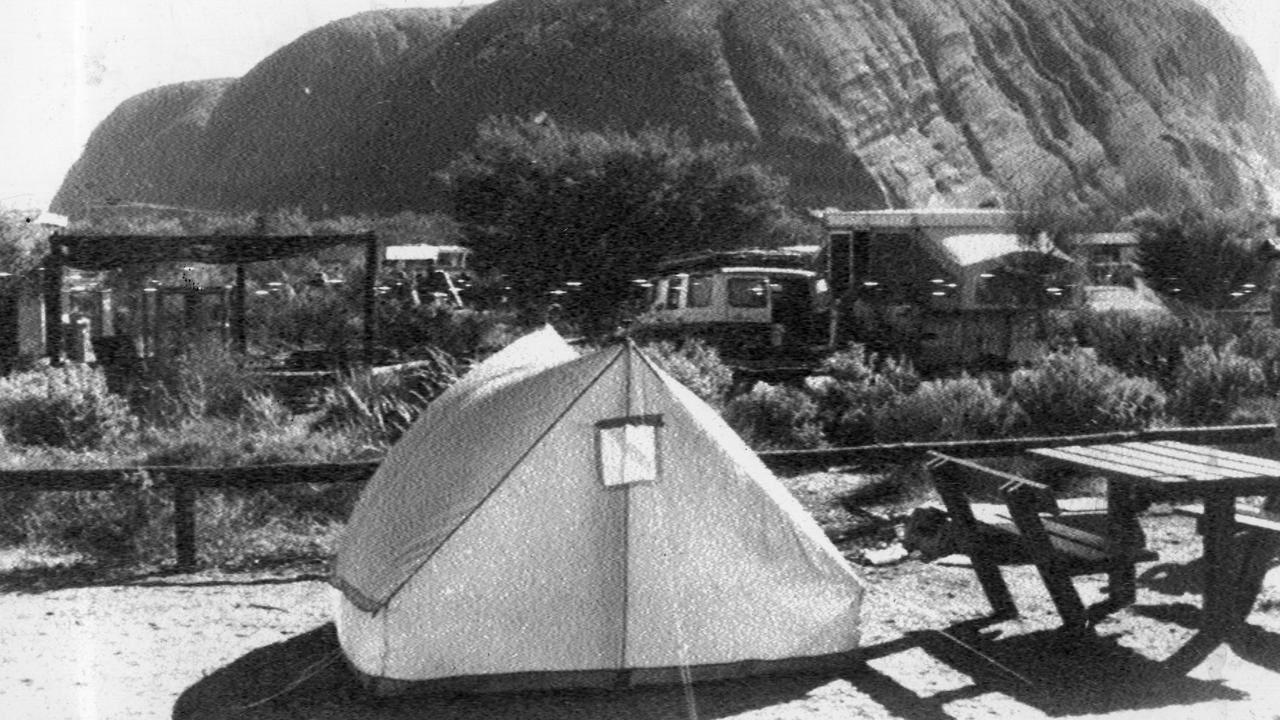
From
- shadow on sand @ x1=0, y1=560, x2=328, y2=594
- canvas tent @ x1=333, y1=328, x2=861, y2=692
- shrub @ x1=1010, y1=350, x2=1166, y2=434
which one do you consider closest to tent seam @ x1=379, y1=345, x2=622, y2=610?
canvas tent @ x1=333, y1=328, x2=861, y2=692

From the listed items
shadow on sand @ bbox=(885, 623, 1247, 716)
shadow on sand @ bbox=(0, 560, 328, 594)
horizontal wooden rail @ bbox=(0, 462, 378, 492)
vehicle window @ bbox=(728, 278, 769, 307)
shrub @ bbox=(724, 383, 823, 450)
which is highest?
vehicle window @ bbox=(728, 278, 769, 307)

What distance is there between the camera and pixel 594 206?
45.6m

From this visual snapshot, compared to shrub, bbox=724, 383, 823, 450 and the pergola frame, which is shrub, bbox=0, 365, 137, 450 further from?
the pergola frame

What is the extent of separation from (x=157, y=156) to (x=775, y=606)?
418 ft

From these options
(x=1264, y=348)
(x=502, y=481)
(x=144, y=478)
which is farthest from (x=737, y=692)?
(x=1264, y=348)

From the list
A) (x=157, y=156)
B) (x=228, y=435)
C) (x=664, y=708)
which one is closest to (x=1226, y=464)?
(x=664, y=708)

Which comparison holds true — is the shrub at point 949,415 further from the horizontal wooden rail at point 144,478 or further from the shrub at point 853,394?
the horizontal wooden rail at point 144,478

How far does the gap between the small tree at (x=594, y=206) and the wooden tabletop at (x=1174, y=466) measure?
26743 millimetres

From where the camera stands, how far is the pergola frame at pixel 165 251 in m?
21.0

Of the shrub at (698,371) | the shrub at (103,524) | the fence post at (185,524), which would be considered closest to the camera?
the fence post at (185,524)

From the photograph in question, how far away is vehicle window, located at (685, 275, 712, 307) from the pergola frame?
6201 mm

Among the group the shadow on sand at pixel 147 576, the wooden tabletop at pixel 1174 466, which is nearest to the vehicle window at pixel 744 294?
the shadow on sand at pixel 147 576

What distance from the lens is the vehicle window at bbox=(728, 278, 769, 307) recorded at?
2545cm

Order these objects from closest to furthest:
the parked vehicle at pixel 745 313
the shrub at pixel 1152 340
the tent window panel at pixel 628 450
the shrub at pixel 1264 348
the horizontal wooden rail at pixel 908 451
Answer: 1. the tent window panel at pixel 628 450
2. the horizontal wooden rail at pixel 908 451
3. the shrub at pixel 1264 348
4. the shrub at pixel 1152 340
5. the parked vehicle at pixel 745 313
